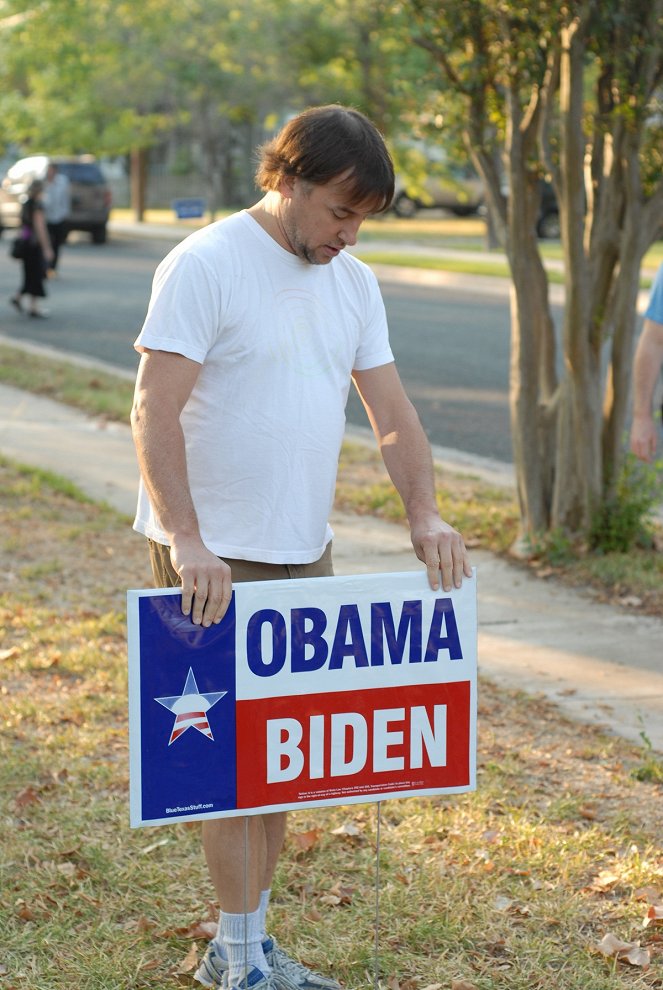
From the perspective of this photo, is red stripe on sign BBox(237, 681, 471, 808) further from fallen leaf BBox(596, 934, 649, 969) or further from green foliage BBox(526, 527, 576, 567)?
green foliage BBox(526, 527, 576, 567)

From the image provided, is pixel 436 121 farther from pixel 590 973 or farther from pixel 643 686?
pixel 590 973

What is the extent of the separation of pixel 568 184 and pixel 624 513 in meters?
1.55

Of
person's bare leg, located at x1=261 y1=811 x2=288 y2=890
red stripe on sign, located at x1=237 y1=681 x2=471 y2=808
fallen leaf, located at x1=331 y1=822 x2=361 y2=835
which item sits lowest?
fallen leaf, located at x1=331 y1=822 x2=361 y2=835

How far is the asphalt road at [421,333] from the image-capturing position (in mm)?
10727

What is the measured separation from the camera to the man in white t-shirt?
2.80 meters

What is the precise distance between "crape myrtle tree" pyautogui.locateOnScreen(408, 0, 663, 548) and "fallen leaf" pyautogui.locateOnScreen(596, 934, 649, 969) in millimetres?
3349

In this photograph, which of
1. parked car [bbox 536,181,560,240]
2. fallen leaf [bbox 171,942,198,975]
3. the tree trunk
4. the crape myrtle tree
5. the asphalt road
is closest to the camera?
fallen leaf [bbox 171,942,198,975]

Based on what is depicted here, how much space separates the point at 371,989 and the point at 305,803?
2.23 ft

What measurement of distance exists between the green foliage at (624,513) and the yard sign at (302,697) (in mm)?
3718

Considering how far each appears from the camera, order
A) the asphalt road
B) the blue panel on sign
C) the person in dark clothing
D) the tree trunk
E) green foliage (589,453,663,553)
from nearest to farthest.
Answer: green foliage (589,453,663,553) → the blue panel on sign → the asphalt road → the person in dark clothing → the tree trunk

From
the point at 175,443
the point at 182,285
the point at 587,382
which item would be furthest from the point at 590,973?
the point at 587,382

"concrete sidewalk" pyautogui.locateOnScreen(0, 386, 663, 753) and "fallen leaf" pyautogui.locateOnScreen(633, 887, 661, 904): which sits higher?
"fallen leaf" pyautogui.locateOnScreen(633, 887, 661, 904)

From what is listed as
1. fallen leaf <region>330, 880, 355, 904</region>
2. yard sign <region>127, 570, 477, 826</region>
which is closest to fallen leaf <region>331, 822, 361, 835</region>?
fallen leaf <region>330, 880, 355, 904</region>

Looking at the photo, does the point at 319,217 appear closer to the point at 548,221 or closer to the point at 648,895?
the point at 648,895
